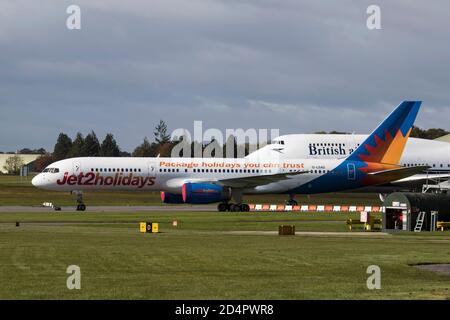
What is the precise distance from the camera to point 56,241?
38.8 metres

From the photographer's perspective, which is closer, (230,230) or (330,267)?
(330,267)

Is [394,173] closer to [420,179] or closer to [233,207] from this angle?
[420,179]

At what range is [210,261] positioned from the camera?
99.3ft

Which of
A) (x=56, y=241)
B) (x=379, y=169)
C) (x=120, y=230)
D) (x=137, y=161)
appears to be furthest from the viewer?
(x=379, y=169)

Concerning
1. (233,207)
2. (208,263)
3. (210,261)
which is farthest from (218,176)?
(208,263)

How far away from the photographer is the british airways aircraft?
7469cm

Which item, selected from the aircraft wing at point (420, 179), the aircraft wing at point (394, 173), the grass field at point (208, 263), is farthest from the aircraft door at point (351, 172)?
the grass field at point (208, 263)

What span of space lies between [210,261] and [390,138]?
58.2 meters

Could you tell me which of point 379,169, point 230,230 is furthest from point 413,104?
point 230,230

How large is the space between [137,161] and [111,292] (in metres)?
54.2

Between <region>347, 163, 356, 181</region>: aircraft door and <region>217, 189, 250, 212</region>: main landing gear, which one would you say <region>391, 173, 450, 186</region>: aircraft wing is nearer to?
<region>347, 163, 356, 181</region>: aircraft door

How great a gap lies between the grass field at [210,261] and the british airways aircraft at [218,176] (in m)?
19.0

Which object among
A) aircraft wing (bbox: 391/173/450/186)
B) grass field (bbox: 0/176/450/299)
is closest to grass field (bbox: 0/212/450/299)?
grass field (bbox: 0/176/450/299)
